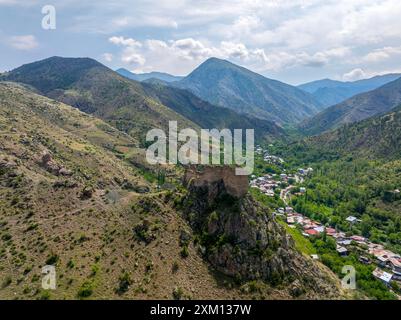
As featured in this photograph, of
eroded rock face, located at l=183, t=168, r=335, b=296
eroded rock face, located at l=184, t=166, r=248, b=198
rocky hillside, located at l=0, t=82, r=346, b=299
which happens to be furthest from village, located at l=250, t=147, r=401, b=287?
rocky hillside, located at l=0, t=82, r=346, b=299

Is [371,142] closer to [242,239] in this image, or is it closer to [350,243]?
[350,243]

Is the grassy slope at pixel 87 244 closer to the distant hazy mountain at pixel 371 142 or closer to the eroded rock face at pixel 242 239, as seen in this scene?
the eroded rock face at pixel 242 239

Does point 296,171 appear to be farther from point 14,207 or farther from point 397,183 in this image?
point 14,207

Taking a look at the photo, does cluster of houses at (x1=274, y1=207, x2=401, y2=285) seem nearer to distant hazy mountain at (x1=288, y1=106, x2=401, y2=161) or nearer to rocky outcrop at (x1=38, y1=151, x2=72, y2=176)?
rocky outcrop at (x1=38, y1=151, x2=72, y2=176)

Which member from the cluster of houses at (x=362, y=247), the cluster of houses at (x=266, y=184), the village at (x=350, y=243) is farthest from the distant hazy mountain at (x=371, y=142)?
the cluster of houses at (x=362, y=247)

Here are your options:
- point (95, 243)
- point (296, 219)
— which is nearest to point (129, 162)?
point (296, 219)
